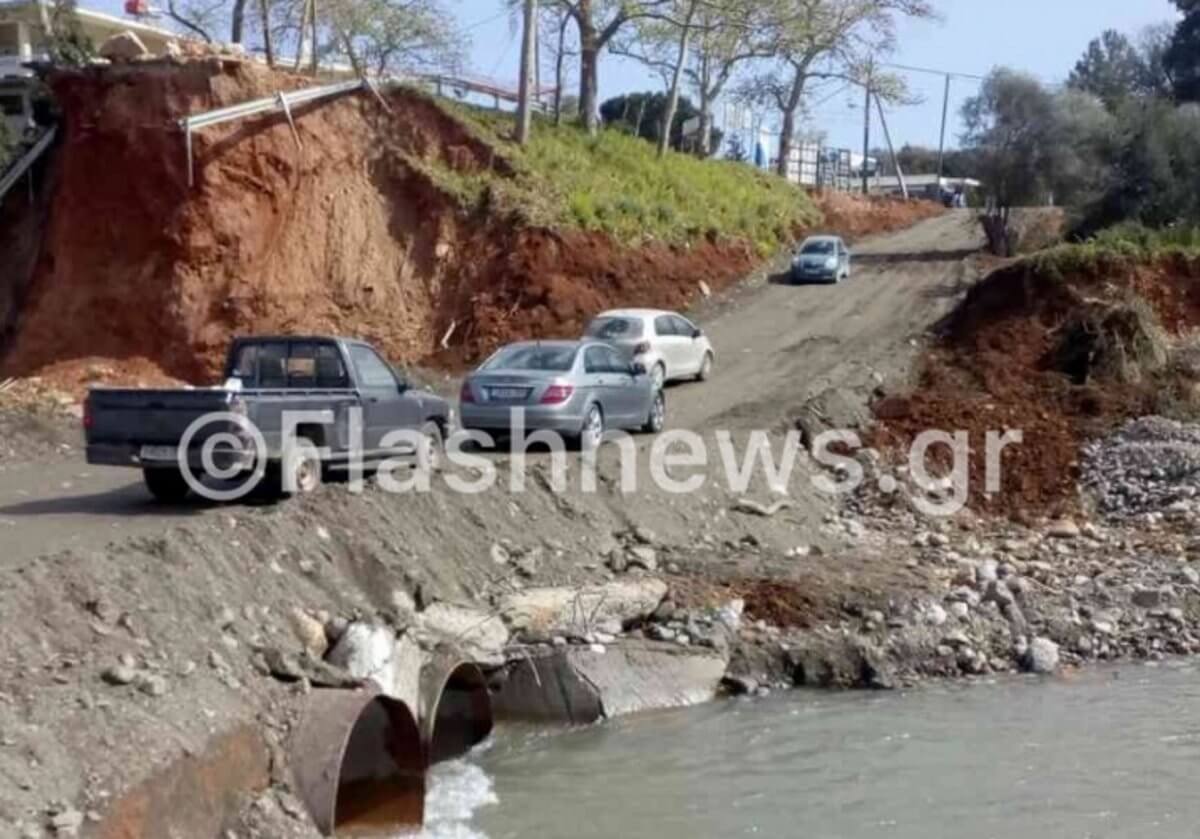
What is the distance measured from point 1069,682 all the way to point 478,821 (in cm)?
727

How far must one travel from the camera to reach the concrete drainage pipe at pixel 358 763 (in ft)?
39.4

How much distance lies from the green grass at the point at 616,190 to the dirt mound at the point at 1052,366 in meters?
9.80

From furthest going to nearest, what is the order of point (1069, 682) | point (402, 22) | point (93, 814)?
point (402, 22), point (1069, 682), point (93, 814)

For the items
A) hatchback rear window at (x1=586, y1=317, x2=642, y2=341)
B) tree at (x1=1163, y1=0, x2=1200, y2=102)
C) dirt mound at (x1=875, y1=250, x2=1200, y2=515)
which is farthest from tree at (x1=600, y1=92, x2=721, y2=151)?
hatchback rear window at (x1=586, y1=317, x2=642, y2=341)

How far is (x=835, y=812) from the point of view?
13242mm

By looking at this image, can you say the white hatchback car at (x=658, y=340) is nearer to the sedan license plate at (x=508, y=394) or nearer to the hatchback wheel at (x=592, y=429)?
the hatchback wheel at (x=592, y=429)

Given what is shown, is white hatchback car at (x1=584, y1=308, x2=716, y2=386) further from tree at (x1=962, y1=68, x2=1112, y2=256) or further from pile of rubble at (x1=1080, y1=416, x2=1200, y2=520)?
tree at (x1=962, y1=68, x2=1112, y2=256)

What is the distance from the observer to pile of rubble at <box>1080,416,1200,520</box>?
2467 centimetres

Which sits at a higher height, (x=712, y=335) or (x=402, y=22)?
(x=402, y=22)

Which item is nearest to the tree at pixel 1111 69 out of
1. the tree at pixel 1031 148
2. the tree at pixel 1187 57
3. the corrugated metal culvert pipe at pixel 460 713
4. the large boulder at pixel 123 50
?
the tree at pixel 1187 57

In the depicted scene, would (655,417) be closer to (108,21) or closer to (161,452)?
(161,452)

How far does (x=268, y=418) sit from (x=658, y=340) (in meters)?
15.2

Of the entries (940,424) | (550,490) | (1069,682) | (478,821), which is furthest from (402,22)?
(478,821)

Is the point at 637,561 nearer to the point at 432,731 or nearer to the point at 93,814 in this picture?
the point at 432,731
